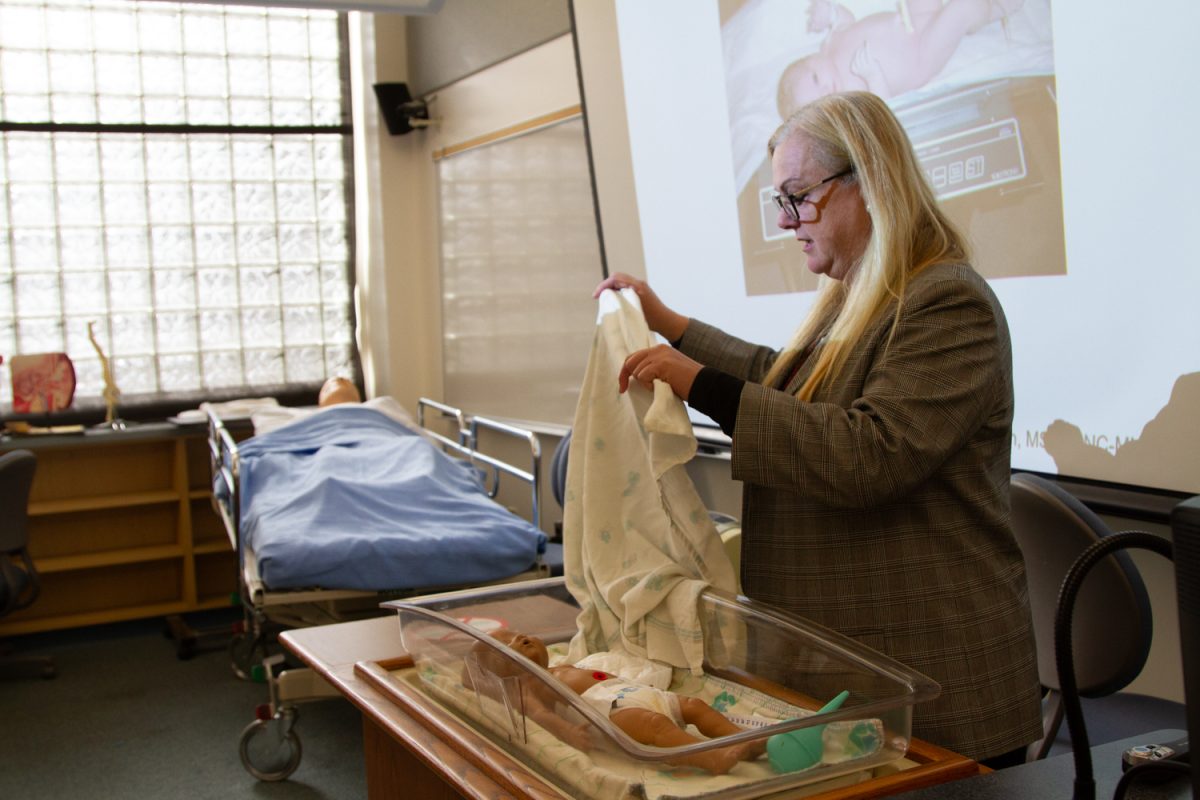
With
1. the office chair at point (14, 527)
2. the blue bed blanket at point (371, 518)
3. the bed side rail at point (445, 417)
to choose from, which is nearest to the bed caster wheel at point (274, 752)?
the blue bed blanket at point (371, 518)

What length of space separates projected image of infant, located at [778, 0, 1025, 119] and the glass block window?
3425 millimetres

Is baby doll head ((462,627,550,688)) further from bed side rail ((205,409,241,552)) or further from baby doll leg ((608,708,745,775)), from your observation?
bed side rail ((205,409,241,552))

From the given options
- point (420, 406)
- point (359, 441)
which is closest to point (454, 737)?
point (359, 441)

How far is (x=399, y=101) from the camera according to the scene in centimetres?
548

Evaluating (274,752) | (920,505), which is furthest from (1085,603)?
(274,752)

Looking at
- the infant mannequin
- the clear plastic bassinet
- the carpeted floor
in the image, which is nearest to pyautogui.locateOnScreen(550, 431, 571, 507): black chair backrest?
the carpeted floor

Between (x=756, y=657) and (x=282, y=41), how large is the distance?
5.04m

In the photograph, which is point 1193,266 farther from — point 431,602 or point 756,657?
point 431,602

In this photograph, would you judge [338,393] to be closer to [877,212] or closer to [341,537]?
[341,537]

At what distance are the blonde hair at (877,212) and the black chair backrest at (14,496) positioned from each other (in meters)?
3.37

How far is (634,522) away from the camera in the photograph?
5.25 feet

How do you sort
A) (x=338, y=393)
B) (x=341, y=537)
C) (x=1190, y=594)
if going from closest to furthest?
(x=1190, y=594) < (x=341, y=537) < (x=338, y=393)

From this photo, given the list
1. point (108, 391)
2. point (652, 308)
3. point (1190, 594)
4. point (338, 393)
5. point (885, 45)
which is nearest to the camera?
point (1190, 594)

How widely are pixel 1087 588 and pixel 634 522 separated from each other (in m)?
0.79
